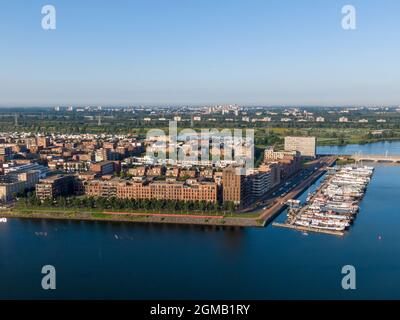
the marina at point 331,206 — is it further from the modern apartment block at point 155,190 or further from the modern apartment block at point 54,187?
the modern apartment block at point 54,187

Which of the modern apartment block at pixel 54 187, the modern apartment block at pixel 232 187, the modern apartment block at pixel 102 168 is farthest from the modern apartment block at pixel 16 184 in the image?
the modern apartment block at pixel 232 187

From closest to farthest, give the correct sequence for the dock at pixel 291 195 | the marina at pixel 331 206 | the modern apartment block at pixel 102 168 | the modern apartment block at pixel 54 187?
the marina at pixel 331 206, the dock at pixel 291 195, the modern apartment block at pixel 54 187, the modern apartment block at pixel 102 168

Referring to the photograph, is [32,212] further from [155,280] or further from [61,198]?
[155,280]

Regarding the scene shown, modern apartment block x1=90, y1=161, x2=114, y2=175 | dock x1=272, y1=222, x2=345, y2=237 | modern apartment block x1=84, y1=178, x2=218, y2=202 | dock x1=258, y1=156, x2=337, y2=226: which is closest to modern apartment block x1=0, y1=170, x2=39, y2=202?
modern apartment block x1=90, y1=161, x2=114, y2=175

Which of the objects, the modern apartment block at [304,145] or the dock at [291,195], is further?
the modern apartment block at [304,145]

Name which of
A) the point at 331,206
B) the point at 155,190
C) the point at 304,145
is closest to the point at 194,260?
the point at 155,190
